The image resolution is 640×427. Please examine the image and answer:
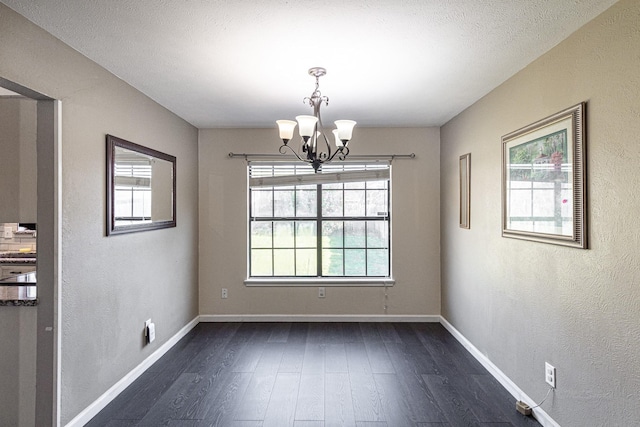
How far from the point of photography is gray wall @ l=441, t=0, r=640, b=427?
173 centimetres

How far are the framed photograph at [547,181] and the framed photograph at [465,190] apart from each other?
70 cm

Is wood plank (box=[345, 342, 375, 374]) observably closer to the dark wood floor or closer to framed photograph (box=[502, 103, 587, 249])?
the dark wood floor

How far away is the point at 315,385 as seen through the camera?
288 cm

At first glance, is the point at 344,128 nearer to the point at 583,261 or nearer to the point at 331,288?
the point at 583,261

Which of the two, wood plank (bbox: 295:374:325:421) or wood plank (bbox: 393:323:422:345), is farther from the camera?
wood plank (bbox: 393:323:422:345)

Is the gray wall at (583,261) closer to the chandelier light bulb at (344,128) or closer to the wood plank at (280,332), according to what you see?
the chandelier light bulb at (344,128)

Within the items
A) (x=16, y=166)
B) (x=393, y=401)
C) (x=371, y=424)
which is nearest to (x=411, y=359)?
(x=393, y=401)

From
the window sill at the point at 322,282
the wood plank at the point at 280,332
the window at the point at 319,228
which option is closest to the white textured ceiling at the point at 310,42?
the window at the point at 319,228

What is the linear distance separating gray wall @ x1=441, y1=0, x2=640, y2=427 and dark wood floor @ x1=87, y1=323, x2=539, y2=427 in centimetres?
44

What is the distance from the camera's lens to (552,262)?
229cm

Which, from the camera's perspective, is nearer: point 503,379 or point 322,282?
point 503,379

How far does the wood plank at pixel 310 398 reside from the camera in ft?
8.09

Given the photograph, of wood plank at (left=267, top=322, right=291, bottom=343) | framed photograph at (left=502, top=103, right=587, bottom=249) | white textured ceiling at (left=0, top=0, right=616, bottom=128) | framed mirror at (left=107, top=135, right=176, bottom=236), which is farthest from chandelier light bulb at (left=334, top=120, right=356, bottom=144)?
wood plank at (left=267, top=322, right=291, bottom=343)

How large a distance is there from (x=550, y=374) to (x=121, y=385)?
9.89 feet
